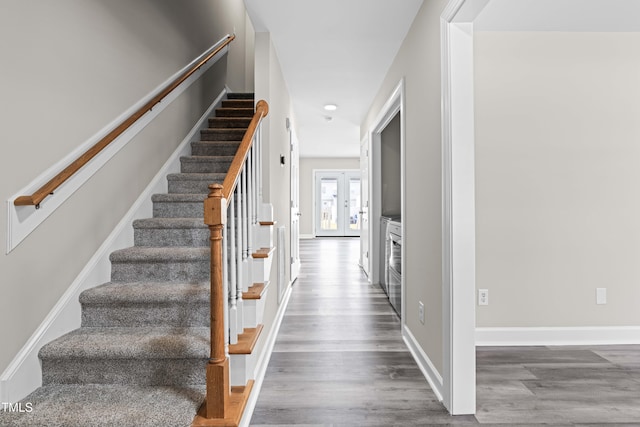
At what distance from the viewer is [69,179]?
5.90 feet

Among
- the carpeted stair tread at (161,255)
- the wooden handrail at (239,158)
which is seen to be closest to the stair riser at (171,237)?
the carpeted stair tread at (161,255)

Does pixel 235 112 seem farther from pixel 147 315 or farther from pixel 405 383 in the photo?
pixel 405 383

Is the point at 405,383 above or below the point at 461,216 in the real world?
below

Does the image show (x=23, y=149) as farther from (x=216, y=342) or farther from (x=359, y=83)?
(x=359, y=83)

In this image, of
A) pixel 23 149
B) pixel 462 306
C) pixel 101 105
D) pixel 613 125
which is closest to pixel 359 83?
pixel 613 125

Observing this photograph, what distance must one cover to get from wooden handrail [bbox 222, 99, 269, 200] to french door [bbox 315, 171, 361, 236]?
26.4ft

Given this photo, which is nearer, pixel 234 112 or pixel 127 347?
pixel 127 347

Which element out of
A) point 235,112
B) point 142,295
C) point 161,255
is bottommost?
point 142,295

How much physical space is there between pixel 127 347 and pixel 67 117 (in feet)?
3.91

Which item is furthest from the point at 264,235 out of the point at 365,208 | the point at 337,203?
the point at 337,203

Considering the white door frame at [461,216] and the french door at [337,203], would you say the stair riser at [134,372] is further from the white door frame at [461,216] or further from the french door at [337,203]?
the french door at [337,203]

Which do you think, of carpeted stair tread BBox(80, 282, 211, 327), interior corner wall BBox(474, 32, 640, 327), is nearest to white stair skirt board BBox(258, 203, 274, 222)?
carpeted stair tread BBox(80, 282, 211, 327)

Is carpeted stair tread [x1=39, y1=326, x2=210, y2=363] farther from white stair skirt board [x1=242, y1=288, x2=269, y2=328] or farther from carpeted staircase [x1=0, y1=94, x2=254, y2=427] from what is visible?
white stair skirt board [x1=242, y1=288, x2=269, y2=328]

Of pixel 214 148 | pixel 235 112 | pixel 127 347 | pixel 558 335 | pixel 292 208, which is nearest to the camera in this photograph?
pixel 127 347
